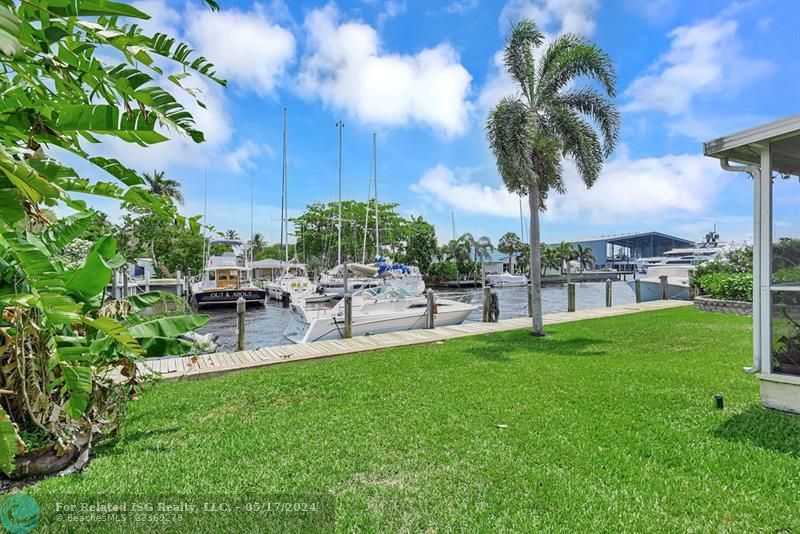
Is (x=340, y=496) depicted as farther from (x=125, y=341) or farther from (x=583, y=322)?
(x=583, y=322)

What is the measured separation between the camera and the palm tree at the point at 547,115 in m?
9.82

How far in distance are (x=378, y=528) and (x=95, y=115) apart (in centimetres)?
276

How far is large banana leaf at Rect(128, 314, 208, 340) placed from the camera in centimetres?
420

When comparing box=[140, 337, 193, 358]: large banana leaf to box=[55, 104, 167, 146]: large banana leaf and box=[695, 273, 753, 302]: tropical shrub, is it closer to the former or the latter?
box=[55, 104, 167, 146]: large banana leaf

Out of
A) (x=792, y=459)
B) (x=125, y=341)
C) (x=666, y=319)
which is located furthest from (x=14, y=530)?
(x=666, y=319)

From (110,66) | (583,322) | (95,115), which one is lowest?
(583,322)

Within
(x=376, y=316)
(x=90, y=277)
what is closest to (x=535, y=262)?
(x=376, y=316)

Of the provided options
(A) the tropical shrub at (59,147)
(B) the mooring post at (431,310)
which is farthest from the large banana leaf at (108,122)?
(B) the mooring post at (431,310)

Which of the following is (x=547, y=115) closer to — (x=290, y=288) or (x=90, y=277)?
(x=90, y=277)

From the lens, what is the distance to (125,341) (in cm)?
236

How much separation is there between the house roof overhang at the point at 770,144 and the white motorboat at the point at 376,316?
9806 millimetres

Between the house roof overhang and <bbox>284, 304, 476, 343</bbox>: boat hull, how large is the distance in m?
10.0

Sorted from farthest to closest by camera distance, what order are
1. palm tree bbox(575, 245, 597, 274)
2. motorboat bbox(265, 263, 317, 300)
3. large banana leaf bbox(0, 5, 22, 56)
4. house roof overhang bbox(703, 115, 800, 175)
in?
palm tree bbox(575, 245, 597, 274)
motorboat bbox(265, 263, 317, 300)
house roof overhang bbox(703, 115, 800, 175)
large banana leaf bbox(0, 5, 22, 56)

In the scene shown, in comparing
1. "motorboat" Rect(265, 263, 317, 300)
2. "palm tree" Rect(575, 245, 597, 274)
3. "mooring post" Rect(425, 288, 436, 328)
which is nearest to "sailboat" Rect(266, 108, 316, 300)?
"motorboat" Rect(265, 263, 317, 300)
